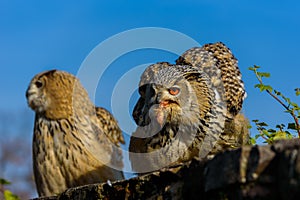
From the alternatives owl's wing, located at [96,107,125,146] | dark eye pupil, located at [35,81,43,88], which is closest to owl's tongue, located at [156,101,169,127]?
owl's wing, located at [96,107,125,146]

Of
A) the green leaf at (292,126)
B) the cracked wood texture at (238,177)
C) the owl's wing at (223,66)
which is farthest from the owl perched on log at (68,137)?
the cracked wood texture at (238,177)

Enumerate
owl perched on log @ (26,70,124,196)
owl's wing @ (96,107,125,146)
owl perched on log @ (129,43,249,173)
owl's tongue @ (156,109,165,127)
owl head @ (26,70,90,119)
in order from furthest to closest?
owl's wing @ (96,107,125,146)
owl head @ (26,70,90,119)
owl perched on log @ (26,70,124,196)
owl perched on log @ (129,43,249,173)
owl's tongue @ (156,109,165,127)

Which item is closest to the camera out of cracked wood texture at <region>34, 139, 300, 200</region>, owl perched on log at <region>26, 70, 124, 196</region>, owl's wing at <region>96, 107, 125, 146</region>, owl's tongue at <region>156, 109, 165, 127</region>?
cracked wood texture at <region>34, 139, 300, 200</region>

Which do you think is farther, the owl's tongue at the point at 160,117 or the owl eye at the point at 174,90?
the owl eye at the point at 174,90

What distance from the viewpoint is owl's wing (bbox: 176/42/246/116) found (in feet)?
25.4

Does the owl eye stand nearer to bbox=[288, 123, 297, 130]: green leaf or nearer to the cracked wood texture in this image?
bbox=[288, 123, 297, 130]: green leaf

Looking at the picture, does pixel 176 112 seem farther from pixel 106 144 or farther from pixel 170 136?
pixel 106 144

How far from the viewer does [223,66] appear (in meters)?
8.28

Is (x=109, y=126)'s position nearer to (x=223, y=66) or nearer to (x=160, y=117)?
(x=223, y=66)

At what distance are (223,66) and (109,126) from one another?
5.52ft

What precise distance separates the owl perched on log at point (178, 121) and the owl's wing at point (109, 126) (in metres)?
1.44

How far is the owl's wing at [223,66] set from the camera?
7.73 m

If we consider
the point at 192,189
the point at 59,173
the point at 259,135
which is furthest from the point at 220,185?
the point at 59,173

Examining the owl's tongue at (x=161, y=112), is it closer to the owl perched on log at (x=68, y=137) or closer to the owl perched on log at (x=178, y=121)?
the owl perched on log at (x=178, y=121)
